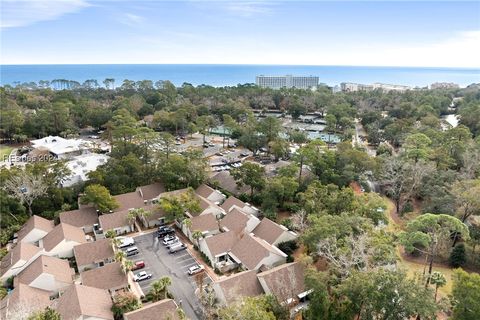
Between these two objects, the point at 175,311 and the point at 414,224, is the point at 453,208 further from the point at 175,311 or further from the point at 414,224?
the point at 175,311

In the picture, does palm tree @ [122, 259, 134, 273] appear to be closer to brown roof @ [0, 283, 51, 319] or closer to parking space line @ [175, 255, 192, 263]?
parking space line @ [175, 255, 192, 263]

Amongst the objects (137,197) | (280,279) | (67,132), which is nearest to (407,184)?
(280,279)

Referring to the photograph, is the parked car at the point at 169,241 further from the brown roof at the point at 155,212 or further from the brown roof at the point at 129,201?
the brown roof at the point at 129,201

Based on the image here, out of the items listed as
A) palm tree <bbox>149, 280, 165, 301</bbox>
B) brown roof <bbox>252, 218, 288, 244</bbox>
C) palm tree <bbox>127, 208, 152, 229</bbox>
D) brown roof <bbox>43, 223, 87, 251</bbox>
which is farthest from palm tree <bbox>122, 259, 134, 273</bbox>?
brown roof <bbox>252, 218, 288, 244</bbox>

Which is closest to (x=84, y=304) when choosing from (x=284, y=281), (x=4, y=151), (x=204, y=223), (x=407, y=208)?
(x=284, y=281)

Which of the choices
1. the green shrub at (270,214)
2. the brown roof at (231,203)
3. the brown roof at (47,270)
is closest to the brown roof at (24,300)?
the brown roof at (47,270)

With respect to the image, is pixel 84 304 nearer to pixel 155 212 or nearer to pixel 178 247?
pixel 178 247
